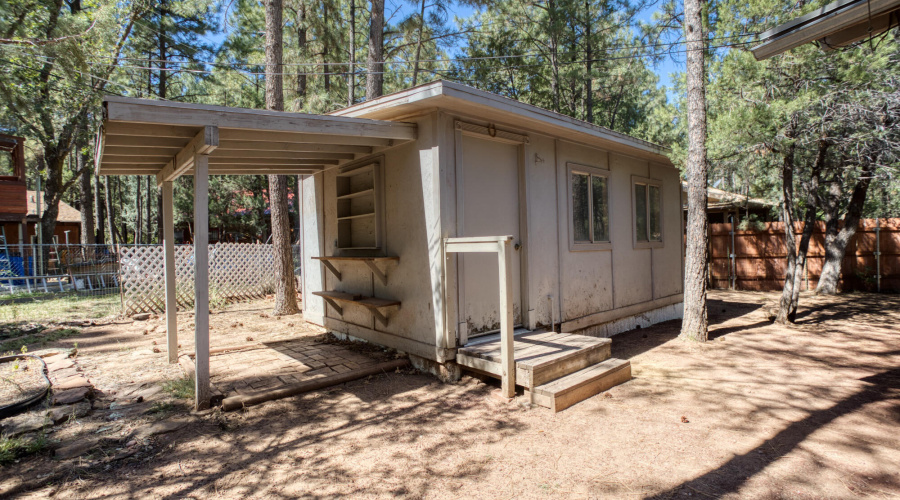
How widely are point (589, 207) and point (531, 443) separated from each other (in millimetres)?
3929

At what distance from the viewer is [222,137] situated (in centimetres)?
390

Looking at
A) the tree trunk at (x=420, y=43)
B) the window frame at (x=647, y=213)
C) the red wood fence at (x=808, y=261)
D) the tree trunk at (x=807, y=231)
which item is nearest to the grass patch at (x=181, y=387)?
the window frame at (x=647, y=213)

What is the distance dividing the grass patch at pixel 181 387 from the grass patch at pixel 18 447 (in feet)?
3.19

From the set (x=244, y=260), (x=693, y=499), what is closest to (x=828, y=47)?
(x=693, y=499)

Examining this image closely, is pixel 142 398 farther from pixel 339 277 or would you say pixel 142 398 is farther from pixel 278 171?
pixel 278 171

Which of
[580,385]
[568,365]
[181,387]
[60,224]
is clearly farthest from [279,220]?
[60,224]

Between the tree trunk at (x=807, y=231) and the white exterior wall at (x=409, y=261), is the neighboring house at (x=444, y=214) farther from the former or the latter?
the tree trunk at (x=807, y=231)

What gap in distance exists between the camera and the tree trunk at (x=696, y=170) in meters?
6.03

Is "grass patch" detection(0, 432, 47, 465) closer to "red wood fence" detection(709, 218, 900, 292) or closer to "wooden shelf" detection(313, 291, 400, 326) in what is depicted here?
"wooden shelf" detection(313, 291, 400, 326)

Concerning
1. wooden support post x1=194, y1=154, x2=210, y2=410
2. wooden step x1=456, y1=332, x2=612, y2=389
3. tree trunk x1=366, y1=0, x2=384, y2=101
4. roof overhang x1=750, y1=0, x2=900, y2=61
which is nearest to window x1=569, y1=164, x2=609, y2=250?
wooden step x1=456, y1=332, x2=612, y2=389

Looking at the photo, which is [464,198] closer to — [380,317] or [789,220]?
[380,317]

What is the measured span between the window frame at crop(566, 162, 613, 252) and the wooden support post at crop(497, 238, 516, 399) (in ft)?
7.82

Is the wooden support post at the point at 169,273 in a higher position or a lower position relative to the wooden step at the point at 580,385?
higher

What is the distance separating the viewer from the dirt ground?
8.52 feet
